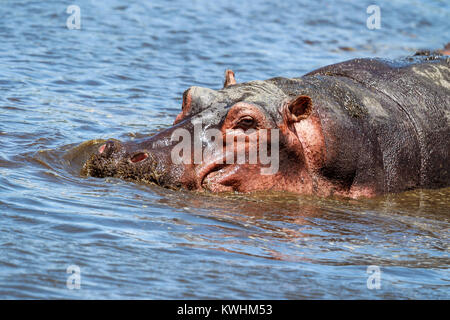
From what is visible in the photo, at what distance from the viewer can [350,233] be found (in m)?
6.59

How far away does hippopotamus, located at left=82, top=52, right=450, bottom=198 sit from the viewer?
6.93m

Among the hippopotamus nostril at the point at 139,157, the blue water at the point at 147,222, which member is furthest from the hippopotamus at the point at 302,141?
the blue water at the point at 147,222

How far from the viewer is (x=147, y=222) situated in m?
6.12

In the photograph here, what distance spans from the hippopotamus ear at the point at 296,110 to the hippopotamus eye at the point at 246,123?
0.36 meters

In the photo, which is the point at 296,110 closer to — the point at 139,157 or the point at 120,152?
the point at 139,157

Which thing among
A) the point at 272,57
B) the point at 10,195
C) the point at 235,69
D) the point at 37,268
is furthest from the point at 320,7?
the point at 37,268

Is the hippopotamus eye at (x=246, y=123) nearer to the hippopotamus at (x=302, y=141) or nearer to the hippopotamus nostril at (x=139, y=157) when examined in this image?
the hippopotamus at (x=302, y=141)

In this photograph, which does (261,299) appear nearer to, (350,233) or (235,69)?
(350,233)

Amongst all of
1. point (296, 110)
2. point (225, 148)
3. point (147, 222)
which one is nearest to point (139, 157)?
point (225, 148)

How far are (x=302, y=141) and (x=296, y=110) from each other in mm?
296

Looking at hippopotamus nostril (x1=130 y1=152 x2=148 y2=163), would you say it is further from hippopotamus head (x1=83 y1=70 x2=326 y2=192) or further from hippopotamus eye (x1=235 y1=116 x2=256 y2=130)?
hippopotamus eye (x1=235 y1=116 x2=256 y2=130)

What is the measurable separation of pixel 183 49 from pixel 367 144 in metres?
8.53

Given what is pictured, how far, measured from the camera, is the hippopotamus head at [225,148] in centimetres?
690

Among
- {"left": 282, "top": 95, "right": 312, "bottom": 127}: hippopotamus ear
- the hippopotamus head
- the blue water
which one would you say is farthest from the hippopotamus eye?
the blue water
